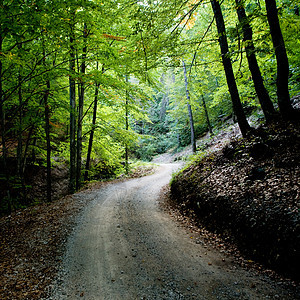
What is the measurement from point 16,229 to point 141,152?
23.7 metres

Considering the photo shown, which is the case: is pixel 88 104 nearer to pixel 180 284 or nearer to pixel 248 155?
pixel 248 155

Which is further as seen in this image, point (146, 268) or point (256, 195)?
point (256, 195)

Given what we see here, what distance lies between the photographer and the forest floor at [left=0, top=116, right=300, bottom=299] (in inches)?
129

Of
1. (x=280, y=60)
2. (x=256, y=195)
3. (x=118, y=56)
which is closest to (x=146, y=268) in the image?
(x=256, y=195)

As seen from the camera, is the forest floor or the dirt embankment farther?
the dirt embankment

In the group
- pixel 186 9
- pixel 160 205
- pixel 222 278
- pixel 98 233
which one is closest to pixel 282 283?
pixel 222 278

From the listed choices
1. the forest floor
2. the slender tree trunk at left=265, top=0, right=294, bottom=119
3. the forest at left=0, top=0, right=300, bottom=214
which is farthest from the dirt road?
the slender tree trunk at left=265, top=0, right=294, bottom=119

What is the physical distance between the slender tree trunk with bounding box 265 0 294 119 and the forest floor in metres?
5.29

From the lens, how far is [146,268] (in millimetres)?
3930

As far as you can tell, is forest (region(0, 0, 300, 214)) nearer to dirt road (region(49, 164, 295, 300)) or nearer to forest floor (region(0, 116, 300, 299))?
forest floor (region(0, 116, 300, 299))

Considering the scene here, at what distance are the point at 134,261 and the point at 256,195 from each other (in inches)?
138

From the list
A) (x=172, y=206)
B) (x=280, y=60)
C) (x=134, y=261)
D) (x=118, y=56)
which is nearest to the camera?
(x=134, y=261)

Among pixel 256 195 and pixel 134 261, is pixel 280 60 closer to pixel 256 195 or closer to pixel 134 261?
pixel 256 195

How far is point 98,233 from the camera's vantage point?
218 inches
